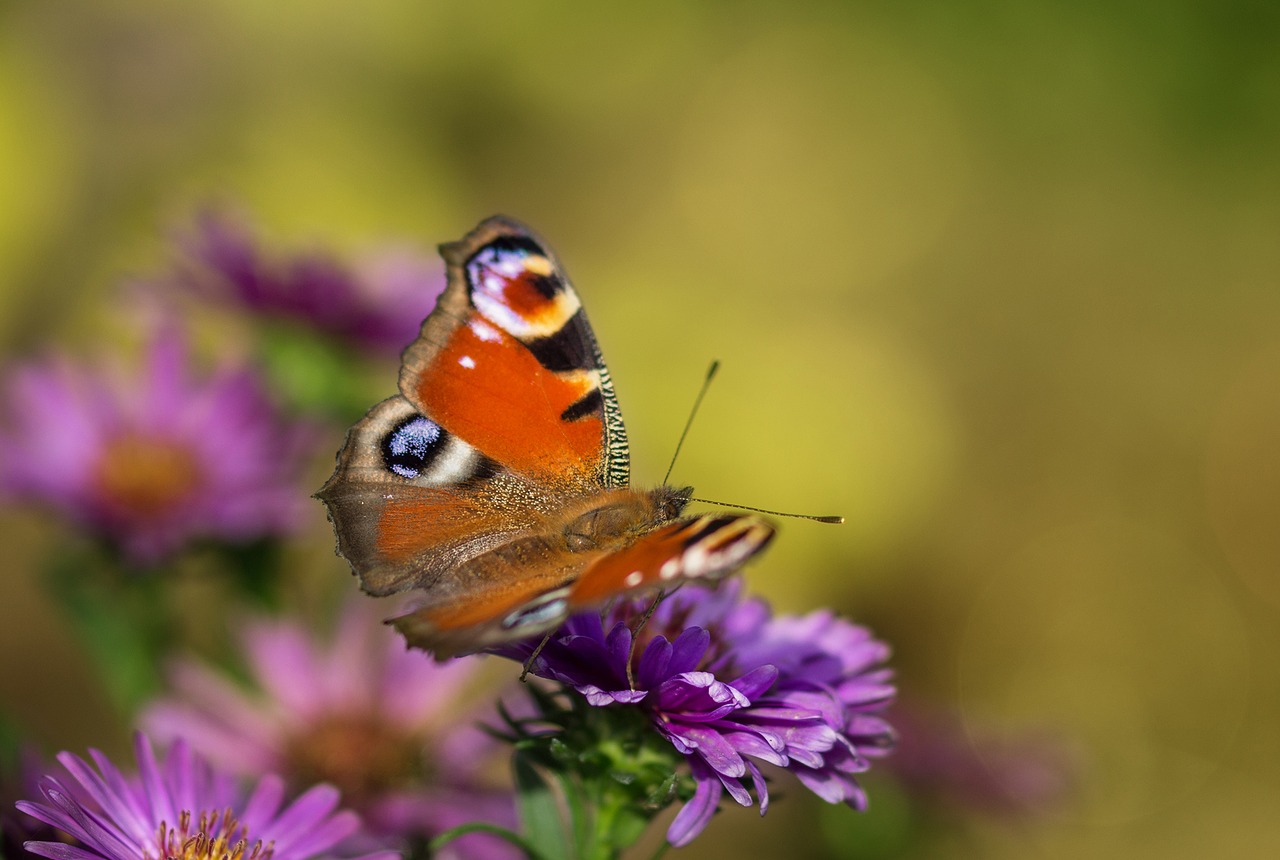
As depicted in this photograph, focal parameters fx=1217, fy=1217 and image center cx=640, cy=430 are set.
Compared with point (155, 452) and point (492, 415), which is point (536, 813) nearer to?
point (492, 415)

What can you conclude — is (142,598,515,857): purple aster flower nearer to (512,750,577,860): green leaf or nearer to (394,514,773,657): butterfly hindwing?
(512,750,577,860): green leaf

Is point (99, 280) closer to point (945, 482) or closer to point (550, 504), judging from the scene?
point (945, 482)

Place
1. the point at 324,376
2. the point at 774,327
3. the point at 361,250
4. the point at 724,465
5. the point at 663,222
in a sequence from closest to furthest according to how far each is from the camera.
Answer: the point at 324,376, the point at 361,250, the point at 724,465, the point at 774,327, the point at 663,222

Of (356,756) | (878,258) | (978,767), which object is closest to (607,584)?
(356,756)

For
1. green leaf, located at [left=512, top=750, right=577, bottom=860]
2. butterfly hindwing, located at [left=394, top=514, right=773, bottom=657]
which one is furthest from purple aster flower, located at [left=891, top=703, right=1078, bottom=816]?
butterfly hindwing, located at [left=394, top=514, right=773, bottom=657]

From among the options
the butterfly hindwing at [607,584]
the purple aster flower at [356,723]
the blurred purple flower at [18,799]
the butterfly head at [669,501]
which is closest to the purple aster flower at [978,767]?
the purple aster flower at [356,723]

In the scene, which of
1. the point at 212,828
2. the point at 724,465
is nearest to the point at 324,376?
the point at 212,828
